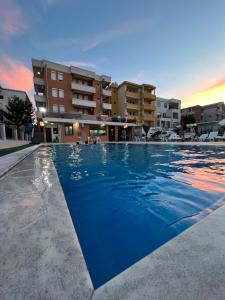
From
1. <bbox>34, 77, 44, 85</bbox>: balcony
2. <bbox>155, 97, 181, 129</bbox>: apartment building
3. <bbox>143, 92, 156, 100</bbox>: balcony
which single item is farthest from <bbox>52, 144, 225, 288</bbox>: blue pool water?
<bbox>155, 97, 181, 129</bbox>: apartment building

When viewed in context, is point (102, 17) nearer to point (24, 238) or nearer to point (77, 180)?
point (77, 180)

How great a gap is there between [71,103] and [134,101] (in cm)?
1506

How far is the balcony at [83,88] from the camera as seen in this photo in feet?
85.2

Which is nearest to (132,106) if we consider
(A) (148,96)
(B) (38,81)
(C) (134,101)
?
(C) (134,101)

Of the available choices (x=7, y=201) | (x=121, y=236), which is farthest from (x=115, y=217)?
(x=7, y=201)

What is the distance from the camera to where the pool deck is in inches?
37.9

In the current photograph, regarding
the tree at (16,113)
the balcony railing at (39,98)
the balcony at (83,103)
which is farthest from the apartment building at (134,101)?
the tree at (16,113)

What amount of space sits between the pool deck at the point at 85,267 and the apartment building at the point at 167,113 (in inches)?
1587

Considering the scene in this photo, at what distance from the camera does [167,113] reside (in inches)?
1654

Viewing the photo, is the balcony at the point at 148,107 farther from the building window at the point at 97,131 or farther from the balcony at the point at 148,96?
the building window at the point at 97,131

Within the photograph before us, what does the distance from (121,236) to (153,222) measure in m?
0.53

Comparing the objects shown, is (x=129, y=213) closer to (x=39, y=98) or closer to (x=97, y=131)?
(x=97, y=131)

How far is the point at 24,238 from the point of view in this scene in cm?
157

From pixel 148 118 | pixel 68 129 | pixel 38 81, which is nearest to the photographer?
pixel 68 129
